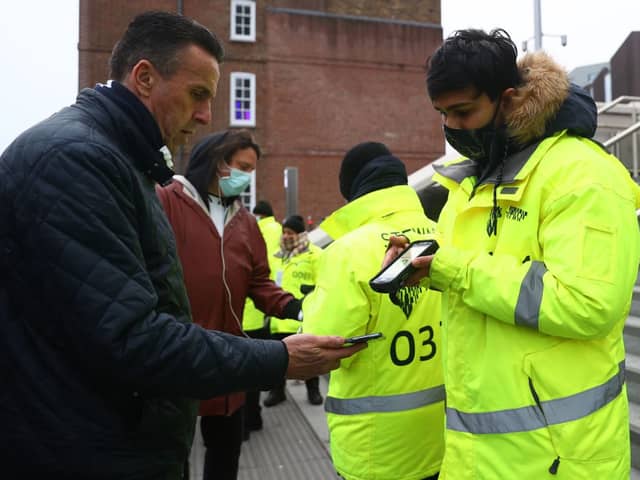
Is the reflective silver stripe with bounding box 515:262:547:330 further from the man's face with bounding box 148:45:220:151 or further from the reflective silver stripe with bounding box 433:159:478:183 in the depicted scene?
the man's face with bounding box 148:45:220:151

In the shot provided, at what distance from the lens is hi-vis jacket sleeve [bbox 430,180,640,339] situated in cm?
145

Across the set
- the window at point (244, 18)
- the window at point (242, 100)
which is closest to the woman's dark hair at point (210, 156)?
the window at point (242, 100)

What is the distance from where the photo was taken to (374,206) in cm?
237

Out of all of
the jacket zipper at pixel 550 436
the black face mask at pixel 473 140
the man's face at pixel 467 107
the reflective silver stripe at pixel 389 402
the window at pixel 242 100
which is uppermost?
the window at pixel 242 100

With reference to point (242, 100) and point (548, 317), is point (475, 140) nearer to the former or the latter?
point (548, 317)

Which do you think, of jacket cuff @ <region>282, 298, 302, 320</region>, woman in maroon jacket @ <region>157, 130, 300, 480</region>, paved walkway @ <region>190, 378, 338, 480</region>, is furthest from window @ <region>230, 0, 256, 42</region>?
jacket cuff @ <region>282, 298, 302, 320</region>

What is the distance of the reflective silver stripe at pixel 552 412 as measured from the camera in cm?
151

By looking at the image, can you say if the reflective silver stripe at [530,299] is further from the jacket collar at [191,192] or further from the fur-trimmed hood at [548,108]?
the jacket collar at [191,192]

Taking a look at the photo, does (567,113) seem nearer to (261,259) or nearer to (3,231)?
(3,231)

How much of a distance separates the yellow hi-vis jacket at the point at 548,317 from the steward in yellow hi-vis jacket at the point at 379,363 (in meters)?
0.48

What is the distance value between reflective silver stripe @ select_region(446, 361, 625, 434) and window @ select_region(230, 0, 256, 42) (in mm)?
21616

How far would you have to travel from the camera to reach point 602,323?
1.46 metres

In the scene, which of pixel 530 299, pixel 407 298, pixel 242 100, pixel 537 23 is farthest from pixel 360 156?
pixel 242 100

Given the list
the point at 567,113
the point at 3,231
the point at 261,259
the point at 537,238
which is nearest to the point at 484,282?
the point at 537,238
